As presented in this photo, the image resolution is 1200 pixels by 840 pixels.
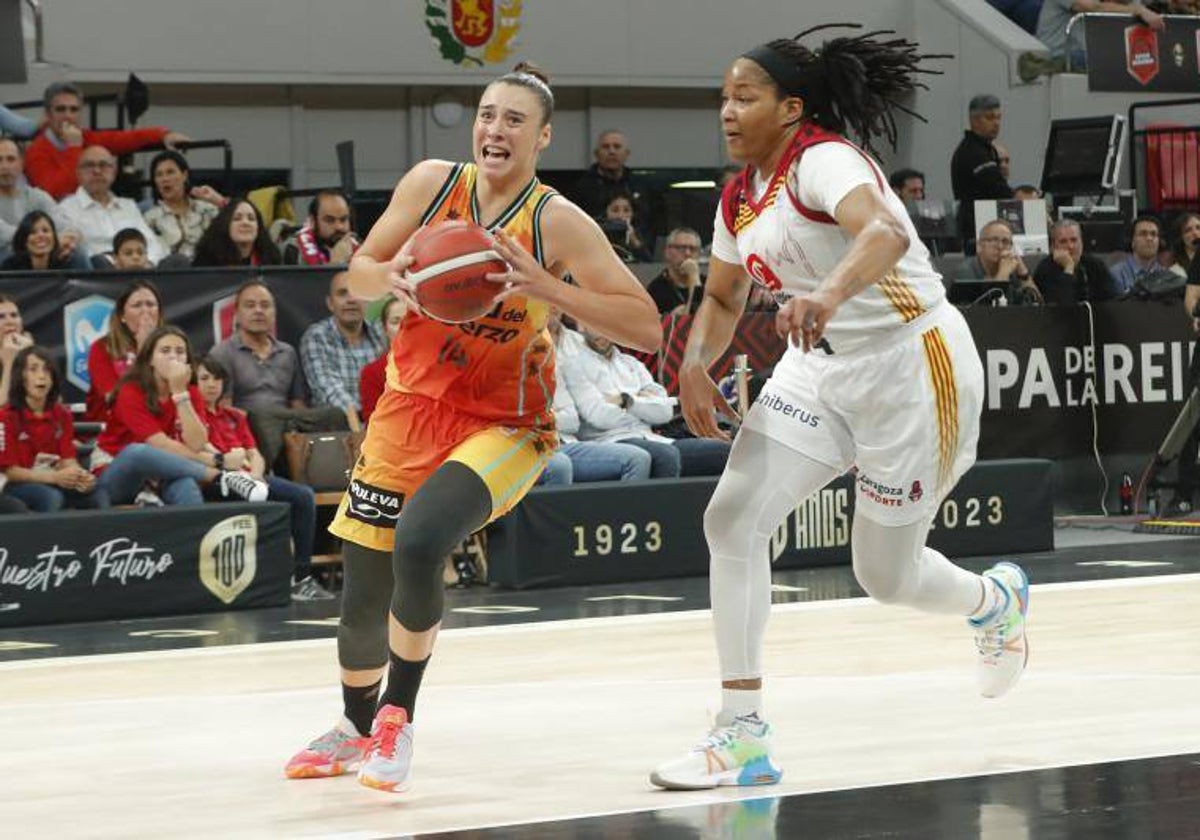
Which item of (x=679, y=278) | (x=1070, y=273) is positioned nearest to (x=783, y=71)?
(x=679, y=278)

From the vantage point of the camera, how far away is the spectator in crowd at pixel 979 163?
52.6 ft

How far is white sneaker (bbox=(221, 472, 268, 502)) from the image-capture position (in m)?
10.1

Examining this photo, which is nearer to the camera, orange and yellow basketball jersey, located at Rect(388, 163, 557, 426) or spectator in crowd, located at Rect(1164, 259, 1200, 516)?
orange and yellow basketball jersey, located at Rect(388, 163, 557, 426)

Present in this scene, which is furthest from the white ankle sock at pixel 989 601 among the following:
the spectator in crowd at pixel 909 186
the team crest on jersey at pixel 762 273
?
the spectator in crowd at pixel 909 186

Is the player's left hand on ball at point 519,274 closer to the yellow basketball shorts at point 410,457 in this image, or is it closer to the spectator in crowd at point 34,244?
the yellow basketball shorts at point 410,457

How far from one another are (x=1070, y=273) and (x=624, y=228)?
2.91 m

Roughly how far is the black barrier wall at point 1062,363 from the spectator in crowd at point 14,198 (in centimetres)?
144

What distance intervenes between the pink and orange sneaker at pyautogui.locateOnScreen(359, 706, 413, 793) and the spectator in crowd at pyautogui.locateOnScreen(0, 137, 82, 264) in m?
7.22

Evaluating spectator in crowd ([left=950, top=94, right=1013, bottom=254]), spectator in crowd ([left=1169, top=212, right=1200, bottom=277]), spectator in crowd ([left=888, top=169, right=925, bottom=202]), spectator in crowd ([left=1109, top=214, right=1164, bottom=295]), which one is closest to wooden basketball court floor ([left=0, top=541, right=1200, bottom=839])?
spectator in crowd ([left=1109, top=214, right=1164, bottom=295])

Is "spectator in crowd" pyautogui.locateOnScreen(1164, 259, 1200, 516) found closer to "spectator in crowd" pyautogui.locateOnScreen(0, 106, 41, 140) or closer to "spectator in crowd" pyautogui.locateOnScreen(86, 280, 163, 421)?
"spectator in crowd" pyautogui.locateOnScreen(86, 280, 163, 421)

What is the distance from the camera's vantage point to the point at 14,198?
12164 mm

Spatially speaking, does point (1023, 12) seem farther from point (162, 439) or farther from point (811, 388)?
point (811, 388)

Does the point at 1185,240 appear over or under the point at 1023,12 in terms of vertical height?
under

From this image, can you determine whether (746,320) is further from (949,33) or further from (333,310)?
(949,33)
